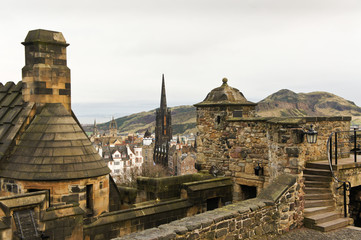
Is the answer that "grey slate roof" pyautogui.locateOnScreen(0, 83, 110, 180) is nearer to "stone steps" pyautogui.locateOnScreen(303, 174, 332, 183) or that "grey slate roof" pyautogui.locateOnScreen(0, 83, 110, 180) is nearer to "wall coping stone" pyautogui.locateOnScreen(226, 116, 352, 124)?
"wall coping stone" pyautogui.locateOnScreen(226, 116, 352, 124)

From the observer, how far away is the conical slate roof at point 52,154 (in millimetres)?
8164

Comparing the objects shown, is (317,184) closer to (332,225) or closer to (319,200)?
(319,200)

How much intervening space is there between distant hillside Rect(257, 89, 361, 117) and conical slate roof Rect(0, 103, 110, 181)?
316 feet

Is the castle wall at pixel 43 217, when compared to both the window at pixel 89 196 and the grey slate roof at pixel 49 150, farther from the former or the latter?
the window at pixel 89 196

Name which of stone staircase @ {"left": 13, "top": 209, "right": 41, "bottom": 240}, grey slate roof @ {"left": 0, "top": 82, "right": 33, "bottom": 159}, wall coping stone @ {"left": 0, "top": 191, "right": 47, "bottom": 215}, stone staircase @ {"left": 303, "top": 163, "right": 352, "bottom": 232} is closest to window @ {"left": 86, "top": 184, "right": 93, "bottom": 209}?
wall coping stone @ {"left": 0, "top": 191, "right": 47, "bottom": 215}

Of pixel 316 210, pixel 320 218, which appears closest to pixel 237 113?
pixel 316 210

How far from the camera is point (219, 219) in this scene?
6281 mm

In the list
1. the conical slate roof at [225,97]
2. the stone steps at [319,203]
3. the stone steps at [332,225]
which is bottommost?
the stone steps at [332,225]

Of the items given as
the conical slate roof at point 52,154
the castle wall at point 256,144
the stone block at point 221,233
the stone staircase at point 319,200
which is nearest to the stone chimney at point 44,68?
the conical slate roof at point 52,154

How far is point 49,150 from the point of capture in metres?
8.45

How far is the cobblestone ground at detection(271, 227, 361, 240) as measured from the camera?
7.06 m

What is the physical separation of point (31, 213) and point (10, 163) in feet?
8.31

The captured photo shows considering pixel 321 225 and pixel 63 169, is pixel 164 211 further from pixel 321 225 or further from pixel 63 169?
pixel 321 225

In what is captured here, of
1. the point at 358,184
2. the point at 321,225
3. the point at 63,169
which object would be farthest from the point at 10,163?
the point at 358,184
